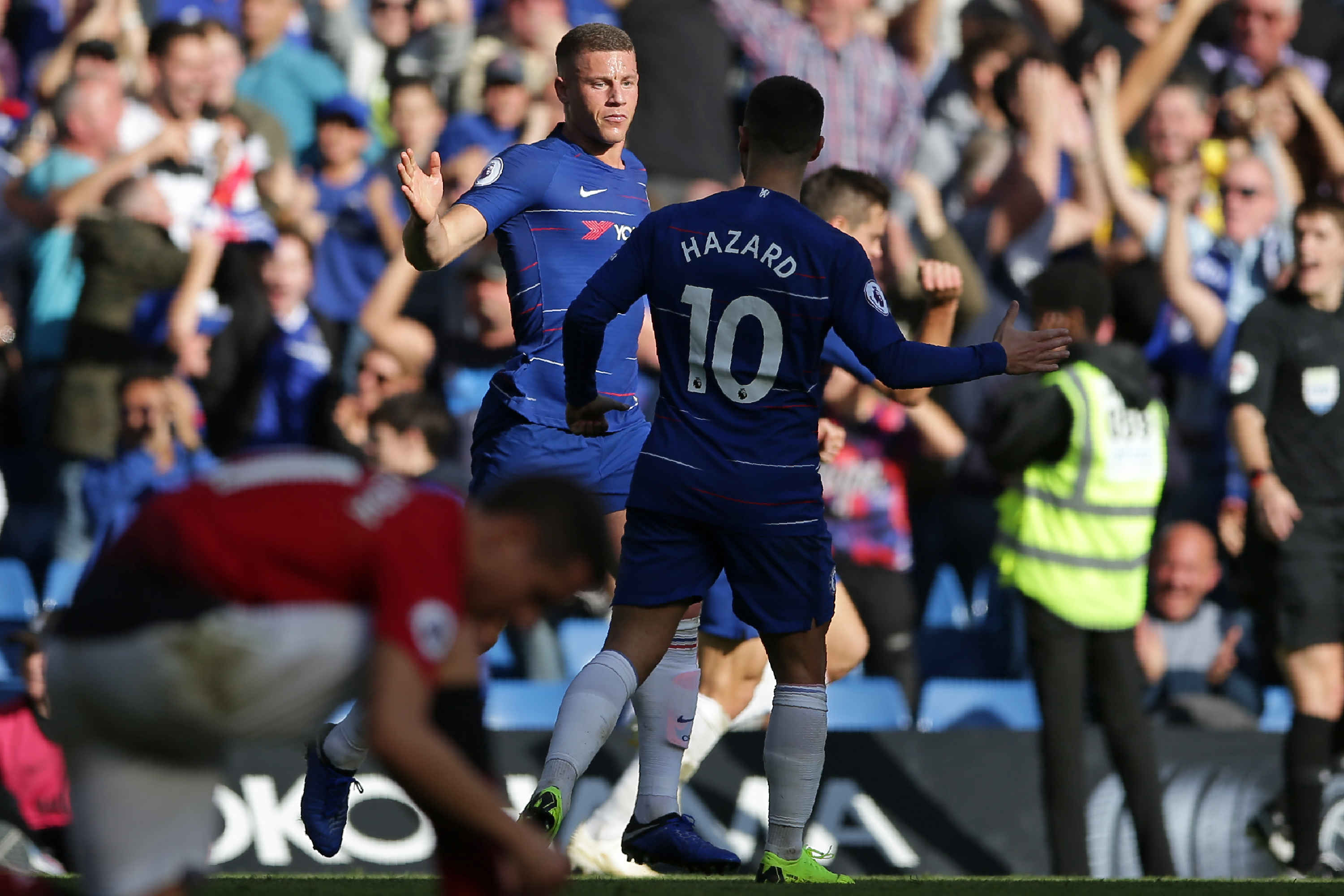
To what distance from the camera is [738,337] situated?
171 inches

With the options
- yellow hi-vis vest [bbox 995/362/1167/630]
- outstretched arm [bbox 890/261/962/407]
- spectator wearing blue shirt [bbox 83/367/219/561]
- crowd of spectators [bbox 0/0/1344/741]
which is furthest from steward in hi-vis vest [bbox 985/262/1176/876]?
spectator wearing blue shirt [bbox 83/367/219/561]

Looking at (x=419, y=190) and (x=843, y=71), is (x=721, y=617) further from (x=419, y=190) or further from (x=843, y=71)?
(x=843, y=71)

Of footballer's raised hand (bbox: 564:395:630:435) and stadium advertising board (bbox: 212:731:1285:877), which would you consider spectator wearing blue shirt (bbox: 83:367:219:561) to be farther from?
footballer's raised hand (bbox: 564:395:630:435)

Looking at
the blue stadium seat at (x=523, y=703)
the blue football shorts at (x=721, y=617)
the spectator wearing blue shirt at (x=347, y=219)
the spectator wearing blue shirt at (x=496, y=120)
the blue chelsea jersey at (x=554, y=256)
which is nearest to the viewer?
the blue chelsea jersey at (x=554, y=256)

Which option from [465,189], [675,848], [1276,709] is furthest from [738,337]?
[1276,709]

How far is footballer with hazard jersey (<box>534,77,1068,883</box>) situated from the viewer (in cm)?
431

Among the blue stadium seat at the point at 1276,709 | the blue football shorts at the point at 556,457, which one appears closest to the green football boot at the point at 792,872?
the blue football shorts at the point at 556,457

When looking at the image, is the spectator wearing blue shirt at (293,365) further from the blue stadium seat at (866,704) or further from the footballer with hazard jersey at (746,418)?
the footballer with hazard jersey at (746,418)

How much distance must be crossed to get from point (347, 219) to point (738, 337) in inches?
197

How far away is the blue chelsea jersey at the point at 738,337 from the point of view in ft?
14.1

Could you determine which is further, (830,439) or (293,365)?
(293,365)

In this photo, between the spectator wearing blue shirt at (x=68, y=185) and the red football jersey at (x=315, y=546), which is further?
the spectator wearing blue shirt at (x=68, y=185)

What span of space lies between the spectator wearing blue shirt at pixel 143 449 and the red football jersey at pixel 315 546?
5130 mm

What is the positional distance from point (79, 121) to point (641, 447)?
16.7 feet
